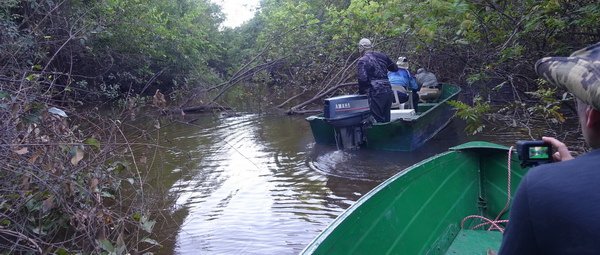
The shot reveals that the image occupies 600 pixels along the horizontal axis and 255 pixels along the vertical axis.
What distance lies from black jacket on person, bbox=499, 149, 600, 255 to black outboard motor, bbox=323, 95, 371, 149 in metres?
6.32

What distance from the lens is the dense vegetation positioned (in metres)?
3.86

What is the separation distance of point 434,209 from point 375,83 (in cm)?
435

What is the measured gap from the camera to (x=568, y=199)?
39.6 inches

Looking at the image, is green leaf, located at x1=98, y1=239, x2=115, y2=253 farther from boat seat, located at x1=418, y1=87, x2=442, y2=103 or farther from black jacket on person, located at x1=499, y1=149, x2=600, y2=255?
boat seat, located at x1=418, y1=87, x2=442, y2=103

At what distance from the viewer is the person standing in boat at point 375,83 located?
7.91m

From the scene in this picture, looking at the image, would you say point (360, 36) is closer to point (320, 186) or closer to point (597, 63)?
point (320, 186)

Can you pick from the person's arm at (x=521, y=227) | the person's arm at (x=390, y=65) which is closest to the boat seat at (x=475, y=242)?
the person's arm at (x=521, y=227)

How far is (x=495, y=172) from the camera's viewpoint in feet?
14.4

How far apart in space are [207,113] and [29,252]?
40.4ft

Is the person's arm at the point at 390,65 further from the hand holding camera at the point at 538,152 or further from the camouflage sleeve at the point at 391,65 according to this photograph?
the hand holding camera at the point at 538,152

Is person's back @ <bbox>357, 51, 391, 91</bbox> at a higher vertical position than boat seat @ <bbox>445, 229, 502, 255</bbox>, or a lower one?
higher

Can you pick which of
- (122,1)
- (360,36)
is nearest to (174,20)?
(122,1)

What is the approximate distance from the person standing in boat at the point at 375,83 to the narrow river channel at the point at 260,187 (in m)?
0.68

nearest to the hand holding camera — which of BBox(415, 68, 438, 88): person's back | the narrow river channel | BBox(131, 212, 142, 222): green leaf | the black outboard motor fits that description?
the narrow river channel
